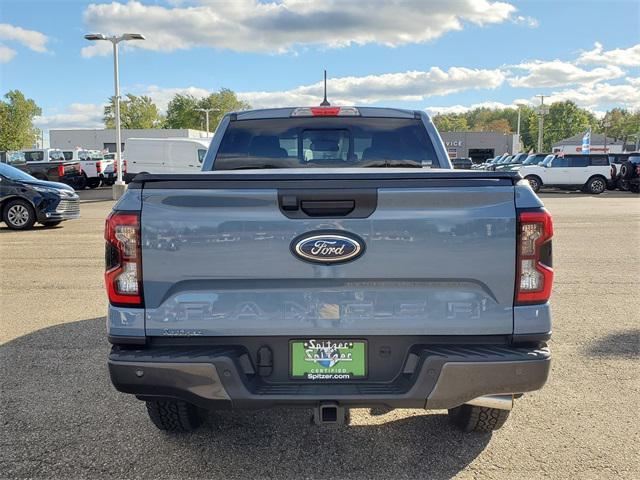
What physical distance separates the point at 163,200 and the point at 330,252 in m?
0.79

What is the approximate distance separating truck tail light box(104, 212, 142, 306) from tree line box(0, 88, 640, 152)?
6207 centimetres

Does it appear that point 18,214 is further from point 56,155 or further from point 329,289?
point 56,155

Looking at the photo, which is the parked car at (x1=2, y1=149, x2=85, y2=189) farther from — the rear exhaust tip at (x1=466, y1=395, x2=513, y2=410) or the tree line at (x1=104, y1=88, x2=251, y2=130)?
the tree line at (x1=104, y1=88, x2=251, y2=130)

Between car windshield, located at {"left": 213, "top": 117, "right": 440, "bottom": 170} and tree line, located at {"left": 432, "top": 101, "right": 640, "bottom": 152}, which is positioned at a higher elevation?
tree line, located at {"left": 432, "top": 101, "right": 640, "bottom": 152}

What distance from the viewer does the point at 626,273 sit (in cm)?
848

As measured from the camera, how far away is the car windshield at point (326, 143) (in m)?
4.45

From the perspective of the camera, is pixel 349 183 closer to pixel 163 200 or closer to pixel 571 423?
pixel 163 200

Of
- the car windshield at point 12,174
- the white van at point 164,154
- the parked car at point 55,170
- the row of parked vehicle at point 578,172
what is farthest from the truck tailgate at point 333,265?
the row of parked vehicle at point 578,172

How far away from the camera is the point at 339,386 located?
2.63 metres

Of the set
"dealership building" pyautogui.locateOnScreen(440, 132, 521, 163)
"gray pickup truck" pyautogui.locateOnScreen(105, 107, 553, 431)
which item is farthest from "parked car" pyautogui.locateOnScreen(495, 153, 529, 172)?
"dealership building" pyautogui.locateOnScreen(440, 132, 521, 163)

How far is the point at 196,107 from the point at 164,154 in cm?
7408

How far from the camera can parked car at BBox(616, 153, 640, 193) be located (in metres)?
26.8

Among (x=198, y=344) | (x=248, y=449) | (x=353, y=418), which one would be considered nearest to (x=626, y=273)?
(x=353, y=418)

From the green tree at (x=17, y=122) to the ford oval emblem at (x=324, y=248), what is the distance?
8831cm
